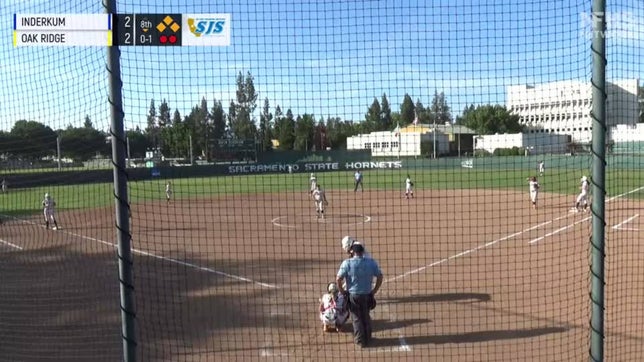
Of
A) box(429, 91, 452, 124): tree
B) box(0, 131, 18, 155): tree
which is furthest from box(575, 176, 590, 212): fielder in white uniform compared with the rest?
box(0, 131, 18, 155): tree

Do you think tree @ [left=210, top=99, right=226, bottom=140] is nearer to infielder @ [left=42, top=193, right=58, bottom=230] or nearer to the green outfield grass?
the green outfield grass

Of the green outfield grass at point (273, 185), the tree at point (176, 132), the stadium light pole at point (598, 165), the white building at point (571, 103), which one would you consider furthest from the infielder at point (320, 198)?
the stadium light pole at point (598, 165)

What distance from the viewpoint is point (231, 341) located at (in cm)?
858

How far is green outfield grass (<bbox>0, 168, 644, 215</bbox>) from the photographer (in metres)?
27.8

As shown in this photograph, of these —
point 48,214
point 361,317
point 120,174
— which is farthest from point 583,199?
point 120,174

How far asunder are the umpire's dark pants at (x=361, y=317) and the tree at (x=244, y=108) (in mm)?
3181

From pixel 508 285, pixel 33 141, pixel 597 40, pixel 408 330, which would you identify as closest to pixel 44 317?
pixel 33 141

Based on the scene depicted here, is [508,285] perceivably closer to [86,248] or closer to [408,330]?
[408,330]

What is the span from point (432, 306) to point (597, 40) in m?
7.48

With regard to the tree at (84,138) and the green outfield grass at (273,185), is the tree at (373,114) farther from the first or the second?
the green outfield grass at (273,185)

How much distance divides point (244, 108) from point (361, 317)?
4.00 metres
